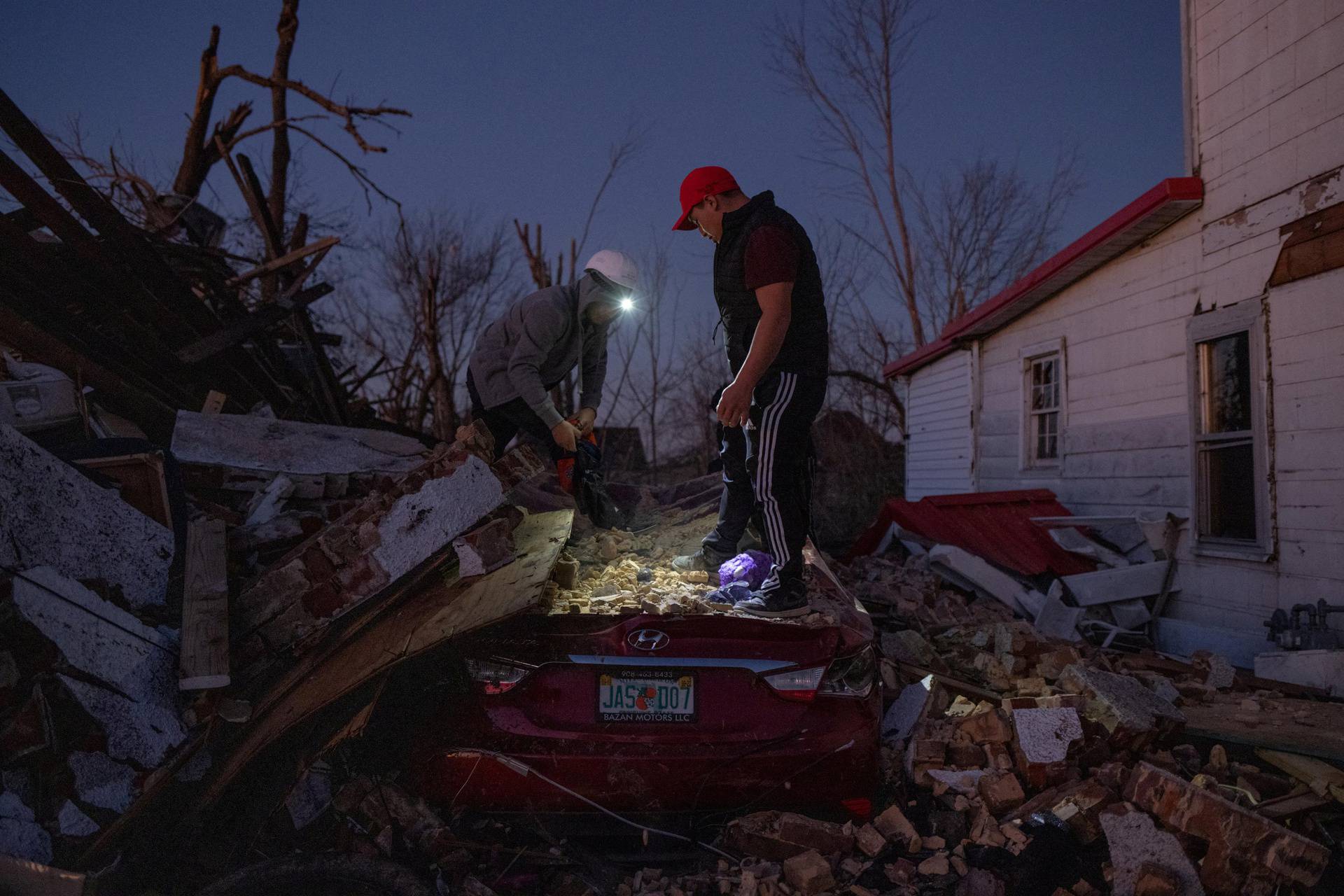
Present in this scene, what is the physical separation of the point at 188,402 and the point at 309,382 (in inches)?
87.4

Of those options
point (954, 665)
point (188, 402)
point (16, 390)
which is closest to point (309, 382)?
point (188, 402)

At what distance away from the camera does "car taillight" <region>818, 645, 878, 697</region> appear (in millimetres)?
2512

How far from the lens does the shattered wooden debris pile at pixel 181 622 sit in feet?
7.05

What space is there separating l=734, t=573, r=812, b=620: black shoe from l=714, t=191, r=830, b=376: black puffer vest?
932mm

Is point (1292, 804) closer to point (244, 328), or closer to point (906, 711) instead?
point (906, 711)

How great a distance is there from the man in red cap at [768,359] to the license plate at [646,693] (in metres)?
0.48

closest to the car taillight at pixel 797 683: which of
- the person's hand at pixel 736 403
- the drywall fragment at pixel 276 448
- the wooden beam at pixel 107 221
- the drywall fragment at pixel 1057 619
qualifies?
the person's hand at pixel 736 403

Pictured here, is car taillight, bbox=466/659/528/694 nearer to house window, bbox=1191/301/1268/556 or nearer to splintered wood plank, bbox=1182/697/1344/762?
splintered wood plank, bbox=1182/697/1344/762

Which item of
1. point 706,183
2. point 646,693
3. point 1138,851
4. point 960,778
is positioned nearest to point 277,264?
point 706,183

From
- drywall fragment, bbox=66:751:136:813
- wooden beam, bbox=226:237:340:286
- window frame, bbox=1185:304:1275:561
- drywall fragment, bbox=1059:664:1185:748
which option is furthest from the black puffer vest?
wooden beam, bbox=226:237:340:286

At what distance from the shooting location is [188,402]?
17.4ft

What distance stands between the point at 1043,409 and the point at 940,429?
272 centimetres

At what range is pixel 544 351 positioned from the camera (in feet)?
14.3

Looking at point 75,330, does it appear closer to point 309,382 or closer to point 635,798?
point 309,382
